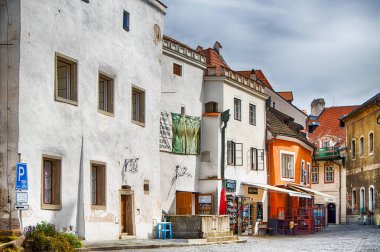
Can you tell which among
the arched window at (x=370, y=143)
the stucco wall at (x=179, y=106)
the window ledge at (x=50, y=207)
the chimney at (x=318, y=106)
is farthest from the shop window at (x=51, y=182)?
the chimney at (x=318, y=106)

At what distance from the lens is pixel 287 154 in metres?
46.6

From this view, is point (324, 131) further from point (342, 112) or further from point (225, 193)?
point (225, 193)

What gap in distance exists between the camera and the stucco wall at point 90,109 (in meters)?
22.3

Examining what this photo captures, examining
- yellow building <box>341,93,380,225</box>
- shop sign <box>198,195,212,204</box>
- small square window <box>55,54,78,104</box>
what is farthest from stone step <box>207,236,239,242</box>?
yellow building <box>341,93,380,225</box>

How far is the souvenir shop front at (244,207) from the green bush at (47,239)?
17204 millimetres

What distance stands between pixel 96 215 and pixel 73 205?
1.51 meters

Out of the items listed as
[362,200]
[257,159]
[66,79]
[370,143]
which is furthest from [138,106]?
[362,200]

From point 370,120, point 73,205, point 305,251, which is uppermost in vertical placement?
point 370,120

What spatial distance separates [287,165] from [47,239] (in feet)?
92.5

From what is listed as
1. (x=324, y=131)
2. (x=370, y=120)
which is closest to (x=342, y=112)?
(x=324, y=131)

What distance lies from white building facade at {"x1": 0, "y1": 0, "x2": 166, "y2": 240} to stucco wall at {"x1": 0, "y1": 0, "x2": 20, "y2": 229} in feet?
0.12

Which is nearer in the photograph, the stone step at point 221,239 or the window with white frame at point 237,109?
the stone step at point 221,239

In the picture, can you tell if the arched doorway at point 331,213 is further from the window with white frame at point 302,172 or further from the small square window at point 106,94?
the small square window at point 106,94

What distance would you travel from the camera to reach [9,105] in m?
21.6
